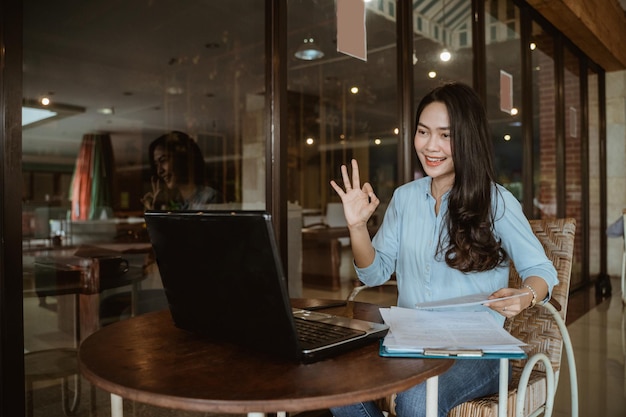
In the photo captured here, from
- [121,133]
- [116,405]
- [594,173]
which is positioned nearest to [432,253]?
[116,405]

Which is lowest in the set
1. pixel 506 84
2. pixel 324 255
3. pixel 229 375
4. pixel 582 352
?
pixel 582 352

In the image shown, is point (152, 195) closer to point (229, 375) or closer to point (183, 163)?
point (183, 163)

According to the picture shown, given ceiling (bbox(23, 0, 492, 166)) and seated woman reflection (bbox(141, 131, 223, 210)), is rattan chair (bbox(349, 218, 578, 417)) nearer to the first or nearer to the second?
ceiling (bbox(23, 0, 492, 166))

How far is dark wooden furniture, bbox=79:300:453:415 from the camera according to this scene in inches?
27.3

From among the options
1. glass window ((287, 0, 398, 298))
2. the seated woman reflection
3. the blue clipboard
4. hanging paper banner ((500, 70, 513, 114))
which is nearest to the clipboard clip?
the blue clipboard

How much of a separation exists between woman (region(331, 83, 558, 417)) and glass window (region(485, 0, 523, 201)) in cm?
225

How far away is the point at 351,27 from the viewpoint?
7.42ft

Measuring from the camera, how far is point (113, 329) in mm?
1093

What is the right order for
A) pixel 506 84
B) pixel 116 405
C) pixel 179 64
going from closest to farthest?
pixel 116 405 < pixel 506 84 < pixel 179 64

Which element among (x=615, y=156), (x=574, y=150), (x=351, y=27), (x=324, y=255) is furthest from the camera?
(x=615, y=156)

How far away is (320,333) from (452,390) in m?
0.41

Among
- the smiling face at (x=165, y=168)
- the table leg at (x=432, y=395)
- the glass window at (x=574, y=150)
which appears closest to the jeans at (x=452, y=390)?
the table leg at (x=432, y=395)

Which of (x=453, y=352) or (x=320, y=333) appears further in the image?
(x=320, y=333)

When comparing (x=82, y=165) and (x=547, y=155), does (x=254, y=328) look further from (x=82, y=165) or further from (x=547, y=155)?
(x=82, y=165)
